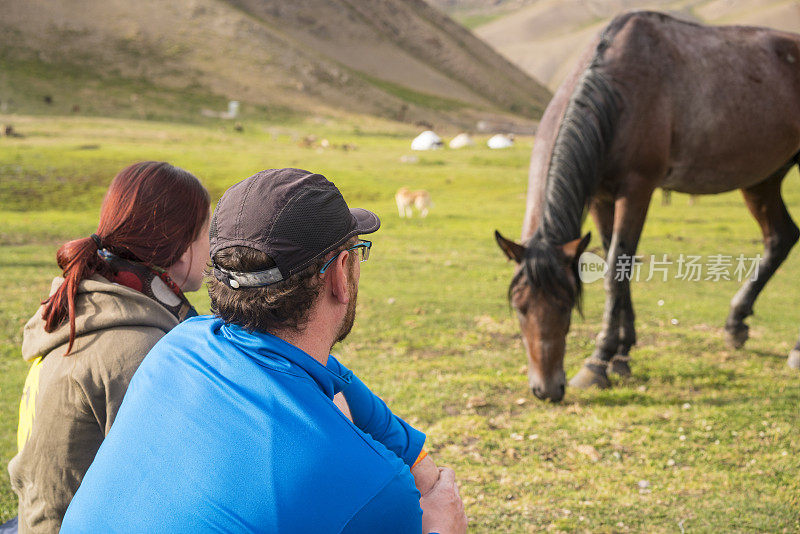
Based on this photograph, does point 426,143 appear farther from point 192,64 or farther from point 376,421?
point 376,421

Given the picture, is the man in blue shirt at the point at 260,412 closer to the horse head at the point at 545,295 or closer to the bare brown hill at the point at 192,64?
the horse head at the point at 545,295

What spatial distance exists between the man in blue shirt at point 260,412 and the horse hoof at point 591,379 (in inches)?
186

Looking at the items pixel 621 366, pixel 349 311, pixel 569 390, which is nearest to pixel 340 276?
pixel 349 311

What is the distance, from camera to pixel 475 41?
367 feet

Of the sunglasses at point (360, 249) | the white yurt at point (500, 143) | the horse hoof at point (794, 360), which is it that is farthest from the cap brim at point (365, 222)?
the white yurt at point (500, 143)

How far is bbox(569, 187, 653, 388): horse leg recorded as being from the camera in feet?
21.1

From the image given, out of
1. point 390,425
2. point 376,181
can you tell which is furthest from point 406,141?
point 390,425

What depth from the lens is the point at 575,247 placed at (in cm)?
547

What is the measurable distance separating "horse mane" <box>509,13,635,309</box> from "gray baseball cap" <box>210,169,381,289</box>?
3.82 meters

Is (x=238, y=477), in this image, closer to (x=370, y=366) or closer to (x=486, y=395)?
(x=486, y=395)

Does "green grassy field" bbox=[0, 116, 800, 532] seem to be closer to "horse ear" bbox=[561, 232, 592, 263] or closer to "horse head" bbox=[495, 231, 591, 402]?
"horse head" bbox=[495, 231, 591, 402]

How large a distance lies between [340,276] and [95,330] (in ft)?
3.76

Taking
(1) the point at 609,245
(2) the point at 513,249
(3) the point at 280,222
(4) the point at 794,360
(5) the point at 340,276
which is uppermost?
(3) the point at 280,222

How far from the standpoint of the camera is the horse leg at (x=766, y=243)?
25.9 ft
